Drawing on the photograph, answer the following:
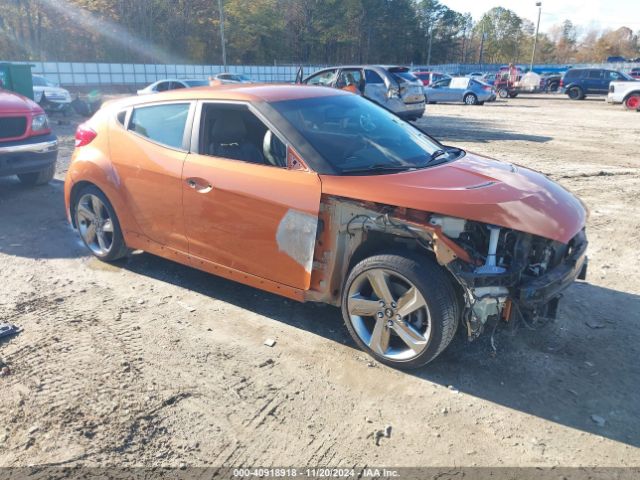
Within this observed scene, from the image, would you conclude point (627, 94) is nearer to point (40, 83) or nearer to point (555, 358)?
point (555, 358)

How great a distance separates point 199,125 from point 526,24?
124m

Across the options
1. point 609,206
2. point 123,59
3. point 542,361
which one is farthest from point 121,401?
point 123,59

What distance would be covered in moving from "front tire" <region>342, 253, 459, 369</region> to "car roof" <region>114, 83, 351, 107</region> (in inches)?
62.3

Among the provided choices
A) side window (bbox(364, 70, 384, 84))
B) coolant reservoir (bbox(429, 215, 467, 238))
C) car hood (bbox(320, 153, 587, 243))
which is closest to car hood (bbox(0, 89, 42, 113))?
car hood (bbox(320, 153, 587, 243))

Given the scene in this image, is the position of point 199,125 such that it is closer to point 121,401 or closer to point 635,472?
point 121,401

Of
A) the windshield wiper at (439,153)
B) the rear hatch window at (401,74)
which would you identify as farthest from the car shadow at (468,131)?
the windshield wiper at (439,153)

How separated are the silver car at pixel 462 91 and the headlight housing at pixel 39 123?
21.6 m

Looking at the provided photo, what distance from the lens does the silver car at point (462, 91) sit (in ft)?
85.8

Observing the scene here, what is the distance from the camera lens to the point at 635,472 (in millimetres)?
2447

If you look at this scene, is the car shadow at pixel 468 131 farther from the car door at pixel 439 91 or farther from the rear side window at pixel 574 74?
the rear side window at pixel 574 74

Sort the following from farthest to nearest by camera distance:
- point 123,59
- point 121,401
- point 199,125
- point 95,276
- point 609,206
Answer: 1. point 123,59
2. point 609,206
3. point 95,276
4. point 199,125
5. point 121,401

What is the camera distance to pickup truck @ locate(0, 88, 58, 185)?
689 cm

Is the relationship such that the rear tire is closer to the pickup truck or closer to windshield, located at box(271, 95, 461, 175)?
the pickup truck

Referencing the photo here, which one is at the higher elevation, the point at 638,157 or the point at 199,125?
the point at 199,125
